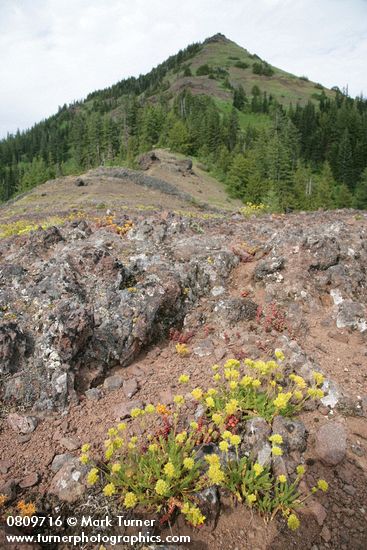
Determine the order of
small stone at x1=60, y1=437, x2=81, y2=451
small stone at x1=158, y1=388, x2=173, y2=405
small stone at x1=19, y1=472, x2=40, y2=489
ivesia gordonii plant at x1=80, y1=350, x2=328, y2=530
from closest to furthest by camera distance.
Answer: ivesia gordonii plant at x1=80, y1=350, x2=328, y2=530
small stone at x1=19, y1=472, x2=40, y2=489
small stone at x1=60, y1=437, x2=81, y2=451
small stone at x1=158, y1=388, x2=173, y2=405

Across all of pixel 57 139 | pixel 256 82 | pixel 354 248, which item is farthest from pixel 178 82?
pixel 354 248

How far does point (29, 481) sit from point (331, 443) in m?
3.73

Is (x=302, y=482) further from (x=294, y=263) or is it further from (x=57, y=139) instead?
(x=57, y=139)

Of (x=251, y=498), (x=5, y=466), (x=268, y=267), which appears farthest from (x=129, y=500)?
(x=268, y=267)

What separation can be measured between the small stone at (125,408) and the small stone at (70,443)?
616mm

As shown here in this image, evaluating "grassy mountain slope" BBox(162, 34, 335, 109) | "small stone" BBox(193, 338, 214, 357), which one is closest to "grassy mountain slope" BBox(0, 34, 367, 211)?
"grassy mountain slope" BBox(162, 34, 335, 109)

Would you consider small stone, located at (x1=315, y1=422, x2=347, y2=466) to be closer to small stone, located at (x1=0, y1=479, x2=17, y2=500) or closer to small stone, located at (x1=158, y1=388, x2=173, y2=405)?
small stone, located at (x1=158, y1=388, x2=173, y2=405)

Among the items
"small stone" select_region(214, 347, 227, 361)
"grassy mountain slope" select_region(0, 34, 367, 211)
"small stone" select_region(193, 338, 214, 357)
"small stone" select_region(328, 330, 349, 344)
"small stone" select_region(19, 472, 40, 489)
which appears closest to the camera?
"small stone" select_region(19, 472, 40, 489)

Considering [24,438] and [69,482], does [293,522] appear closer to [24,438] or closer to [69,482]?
[69,482]

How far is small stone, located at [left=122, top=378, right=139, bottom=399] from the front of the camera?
5492 millimetres

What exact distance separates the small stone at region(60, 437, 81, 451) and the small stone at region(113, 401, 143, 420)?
2.02 feet

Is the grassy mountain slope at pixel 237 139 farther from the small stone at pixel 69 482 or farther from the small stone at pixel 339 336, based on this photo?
the small stone at pixel 69 482

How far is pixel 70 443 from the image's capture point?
4.62 m

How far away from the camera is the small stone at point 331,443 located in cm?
420
